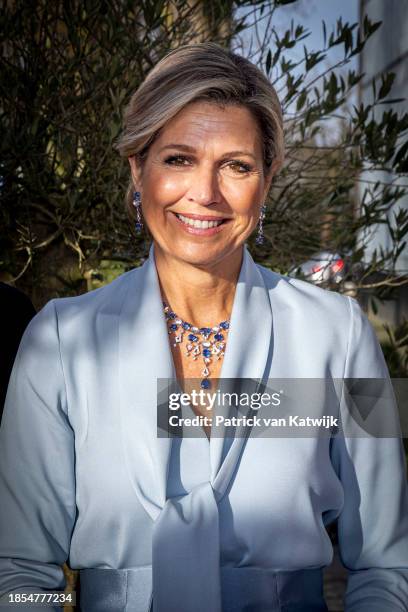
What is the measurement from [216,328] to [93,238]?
0.97m

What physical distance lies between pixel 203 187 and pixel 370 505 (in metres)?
0.99

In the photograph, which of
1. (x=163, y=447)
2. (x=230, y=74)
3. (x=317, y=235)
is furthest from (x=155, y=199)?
(x=317, y=235)

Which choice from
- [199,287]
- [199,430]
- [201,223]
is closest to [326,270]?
[199,287]

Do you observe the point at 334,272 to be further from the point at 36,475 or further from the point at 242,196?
the point at 36,475

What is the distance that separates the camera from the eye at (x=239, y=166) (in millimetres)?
2088

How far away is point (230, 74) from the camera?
2066 mm

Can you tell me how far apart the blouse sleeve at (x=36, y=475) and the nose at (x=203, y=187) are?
57 cm

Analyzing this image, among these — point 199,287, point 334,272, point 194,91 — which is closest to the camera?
point 194,91

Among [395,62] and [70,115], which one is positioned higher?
[395,62]

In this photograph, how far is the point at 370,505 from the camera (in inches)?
81.7

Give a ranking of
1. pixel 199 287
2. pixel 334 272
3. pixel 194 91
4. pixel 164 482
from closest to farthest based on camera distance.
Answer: pixel 164 482, pixel 194 91, pixel 199 287, pixel 334 272

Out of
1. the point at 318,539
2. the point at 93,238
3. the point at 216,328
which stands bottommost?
the point at 318,539

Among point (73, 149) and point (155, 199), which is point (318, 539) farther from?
point (73, 149)

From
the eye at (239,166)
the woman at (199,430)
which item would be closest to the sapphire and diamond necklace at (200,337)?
the woman at (199,430)
